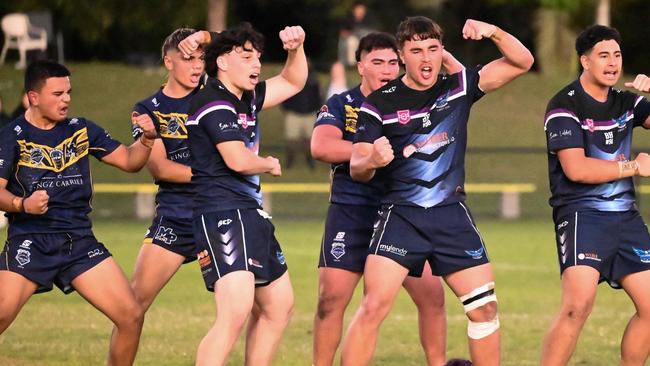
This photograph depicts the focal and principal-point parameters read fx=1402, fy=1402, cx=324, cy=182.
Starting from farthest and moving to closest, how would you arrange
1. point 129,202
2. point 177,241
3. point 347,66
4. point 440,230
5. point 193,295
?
point 347,66 → point 129,202 → point 193,295 → point 177,241 → point 440,230

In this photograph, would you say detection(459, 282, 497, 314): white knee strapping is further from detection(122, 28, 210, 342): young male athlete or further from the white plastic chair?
the white plastic chair

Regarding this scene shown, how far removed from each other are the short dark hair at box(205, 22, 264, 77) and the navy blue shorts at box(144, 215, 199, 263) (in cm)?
131

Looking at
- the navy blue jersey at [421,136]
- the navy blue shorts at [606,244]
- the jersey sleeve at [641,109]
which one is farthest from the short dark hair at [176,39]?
the jersey sleeve at [641,109]

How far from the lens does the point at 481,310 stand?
802cm

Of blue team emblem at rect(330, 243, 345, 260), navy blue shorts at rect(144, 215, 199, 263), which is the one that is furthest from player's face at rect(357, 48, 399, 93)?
navy blue shorts at rect(144, 215, 199, 263)

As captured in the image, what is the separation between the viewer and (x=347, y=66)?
97.2 feet

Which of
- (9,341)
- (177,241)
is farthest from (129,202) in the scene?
(177,241)

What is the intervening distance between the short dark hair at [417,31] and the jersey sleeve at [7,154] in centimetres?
240

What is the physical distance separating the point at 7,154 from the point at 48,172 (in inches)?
10.4

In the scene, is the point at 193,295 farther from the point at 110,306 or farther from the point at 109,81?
the point at 109,81

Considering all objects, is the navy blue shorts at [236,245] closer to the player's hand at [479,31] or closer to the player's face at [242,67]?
the player's face at [242,67]

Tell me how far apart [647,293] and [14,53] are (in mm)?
25247

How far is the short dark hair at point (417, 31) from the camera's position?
26.5 ft

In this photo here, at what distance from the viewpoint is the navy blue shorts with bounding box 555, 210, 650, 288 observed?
8320 mm
